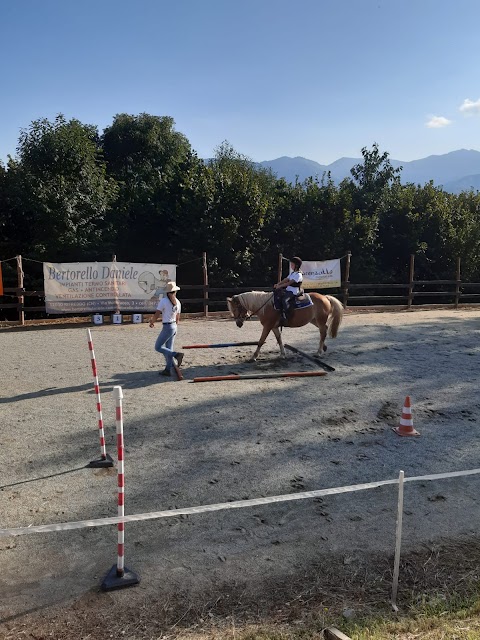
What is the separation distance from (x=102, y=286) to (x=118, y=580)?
41.0 ft

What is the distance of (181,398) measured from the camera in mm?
7688

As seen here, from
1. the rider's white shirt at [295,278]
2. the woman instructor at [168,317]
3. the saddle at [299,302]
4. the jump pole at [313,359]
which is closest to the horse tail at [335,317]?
the saddle at [299,302]

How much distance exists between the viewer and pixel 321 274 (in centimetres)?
1856

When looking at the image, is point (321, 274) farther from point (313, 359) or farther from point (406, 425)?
point (406, 425)

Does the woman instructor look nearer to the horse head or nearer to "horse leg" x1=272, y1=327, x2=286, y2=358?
the horse head

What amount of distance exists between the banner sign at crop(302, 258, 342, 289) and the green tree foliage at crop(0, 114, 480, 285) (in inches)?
142

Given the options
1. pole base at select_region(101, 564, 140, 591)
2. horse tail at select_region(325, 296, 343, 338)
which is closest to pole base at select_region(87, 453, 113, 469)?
pole base at select_region(101, 564, 140, 591)

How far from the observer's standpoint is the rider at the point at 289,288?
10.0m

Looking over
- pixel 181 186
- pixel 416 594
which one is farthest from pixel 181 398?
pixel 181 186

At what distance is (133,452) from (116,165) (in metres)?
26.9

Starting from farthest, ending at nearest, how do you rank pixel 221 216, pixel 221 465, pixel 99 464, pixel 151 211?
pixel 151 211 < pixel 221 216 < pixel 221 465 < pixel 99 464

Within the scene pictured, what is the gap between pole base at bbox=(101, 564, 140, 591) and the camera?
11.0ft

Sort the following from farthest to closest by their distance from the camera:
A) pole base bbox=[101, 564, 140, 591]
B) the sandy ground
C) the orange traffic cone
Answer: the orange traffic cone
the sandy ground
pole base bbox=[101, 564, 140, 591]

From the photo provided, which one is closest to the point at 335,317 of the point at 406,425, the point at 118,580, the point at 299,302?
the point at 299,302
